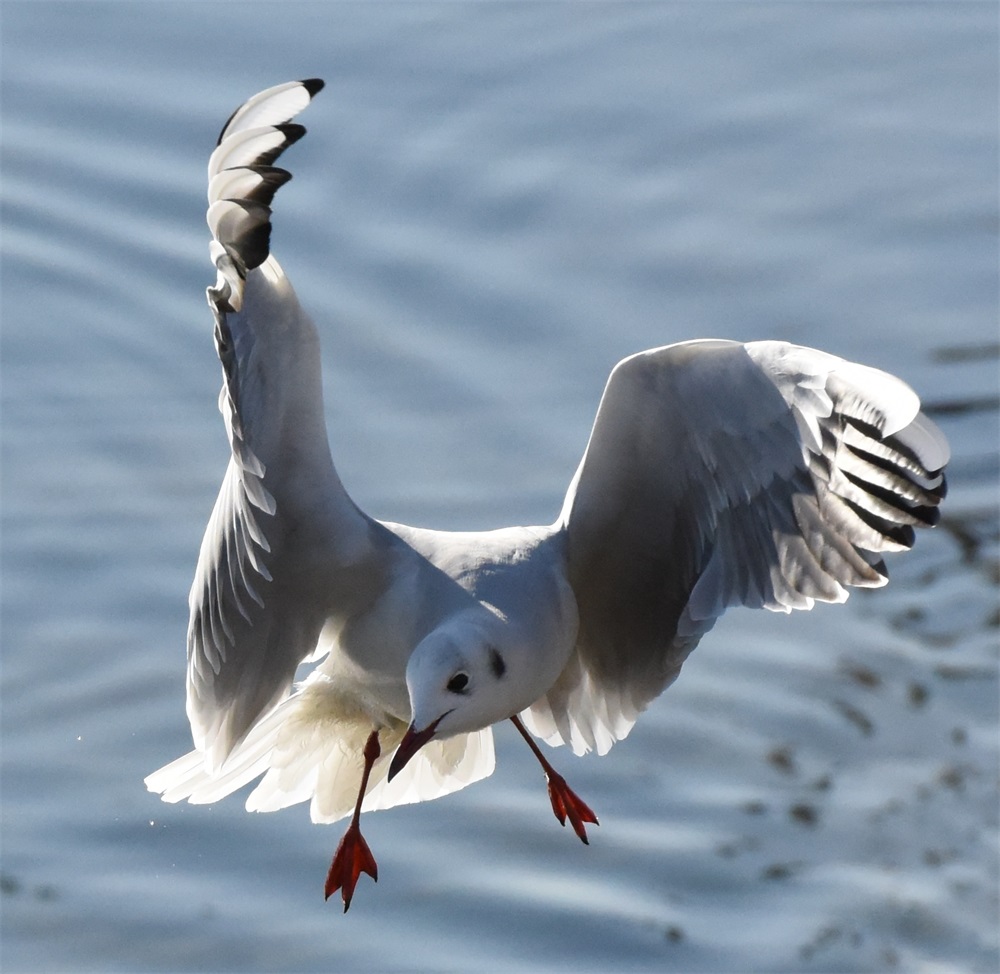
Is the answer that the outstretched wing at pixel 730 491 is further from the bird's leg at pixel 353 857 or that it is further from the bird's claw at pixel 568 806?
the bird's leg at pixel 353 857

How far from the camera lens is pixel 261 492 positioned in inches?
202

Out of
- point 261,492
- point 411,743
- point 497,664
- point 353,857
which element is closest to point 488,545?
point 497,664

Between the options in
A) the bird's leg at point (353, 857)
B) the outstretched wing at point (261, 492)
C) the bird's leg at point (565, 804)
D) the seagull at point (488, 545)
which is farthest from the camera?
the bird's leg at point (565, 804)

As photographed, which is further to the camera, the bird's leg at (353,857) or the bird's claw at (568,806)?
the bird's claw at (568,806)

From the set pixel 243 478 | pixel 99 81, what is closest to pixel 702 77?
pixel 99 81

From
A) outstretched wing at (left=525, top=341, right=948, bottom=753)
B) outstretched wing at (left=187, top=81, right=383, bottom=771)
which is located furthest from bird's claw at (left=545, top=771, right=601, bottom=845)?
outstretched wing at (left=187, top=81, right=383, bottom=771)

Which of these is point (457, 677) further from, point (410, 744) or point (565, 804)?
point (565, 804)

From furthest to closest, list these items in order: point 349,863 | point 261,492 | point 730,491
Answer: point 349,863 < point 730,491 < point 261,492

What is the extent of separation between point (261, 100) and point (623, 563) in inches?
65.3

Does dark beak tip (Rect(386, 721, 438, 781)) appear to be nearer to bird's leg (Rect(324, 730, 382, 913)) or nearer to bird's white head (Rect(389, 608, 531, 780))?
bird's white head (Rect(389, 608, 531, 780))

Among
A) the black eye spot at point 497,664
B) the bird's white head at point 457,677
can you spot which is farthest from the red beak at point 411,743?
the black eye spot at point 497,664

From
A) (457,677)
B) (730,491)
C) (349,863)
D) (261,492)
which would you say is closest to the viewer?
(261,492)

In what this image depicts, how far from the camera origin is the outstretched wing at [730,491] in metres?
5.22

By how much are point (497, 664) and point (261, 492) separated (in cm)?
66
